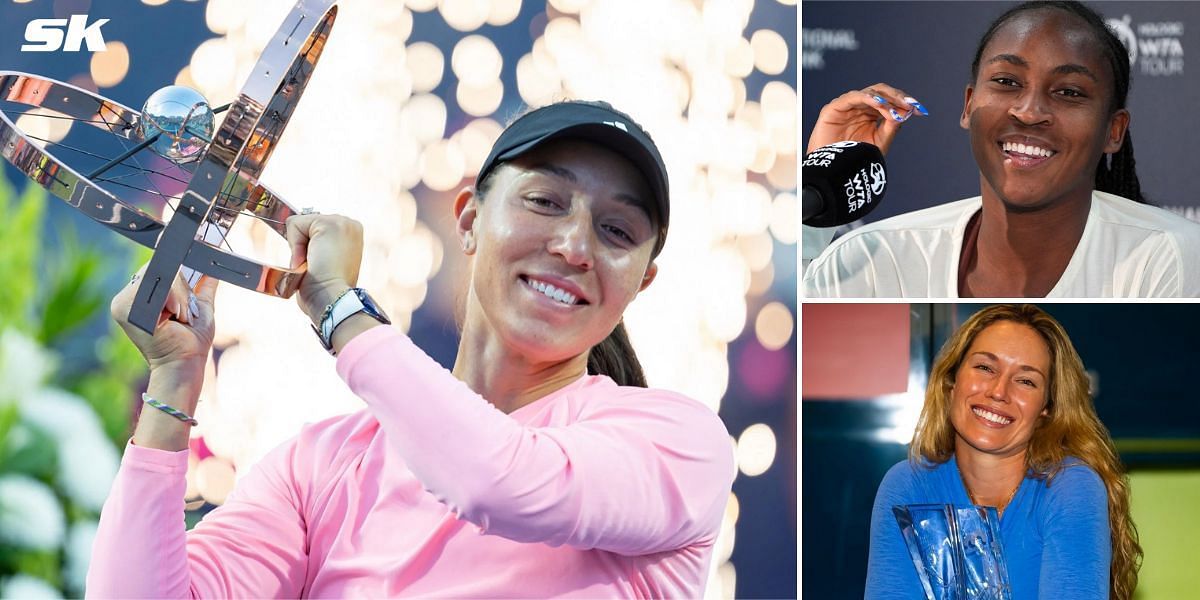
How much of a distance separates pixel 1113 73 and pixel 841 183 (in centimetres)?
67

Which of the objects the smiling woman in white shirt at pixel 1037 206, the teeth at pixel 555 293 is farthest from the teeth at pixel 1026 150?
the teeth at pixel 555 293

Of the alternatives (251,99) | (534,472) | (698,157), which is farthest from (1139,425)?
(251,99)

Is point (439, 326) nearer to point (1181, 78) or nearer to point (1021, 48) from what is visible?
point (1021, 48)

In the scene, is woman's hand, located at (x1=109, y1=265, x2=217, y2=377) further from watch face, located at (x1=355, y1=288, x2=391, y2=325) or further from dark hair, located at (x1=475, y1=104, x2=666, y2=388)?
dark hair, located at (x1=475, y1=104, x2=666, y2=388)

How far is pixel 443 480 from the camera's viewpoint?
3.30 feet

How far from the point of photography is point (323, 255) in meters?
1.11

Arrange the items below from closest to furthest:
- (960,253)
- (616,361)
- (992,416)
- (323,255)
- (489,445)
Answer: (489,445)
(323,255)
(616,361)
(992,416)
(960,253)

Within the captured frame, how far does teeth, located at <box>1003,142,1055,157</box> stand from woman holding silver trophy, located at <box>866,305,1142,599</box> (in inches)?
13.4

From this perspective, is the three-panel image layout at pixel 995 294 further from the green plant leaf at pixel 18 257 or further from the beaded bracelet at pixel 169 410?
the green plant leaf at pixel 18 257

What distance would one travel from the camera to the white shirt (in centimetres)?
→ 256

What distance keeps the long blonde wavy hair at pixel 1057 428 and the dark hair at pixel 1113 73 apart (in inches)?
13.3

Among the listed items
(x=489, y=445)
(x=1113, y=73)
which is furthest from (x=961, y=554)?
(x=489, y=445)

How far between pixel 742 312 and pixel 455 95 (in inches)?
33.4

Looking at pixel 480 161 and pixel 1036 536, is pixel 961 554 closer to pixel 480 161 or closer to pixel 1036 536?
pixel 1036 536
